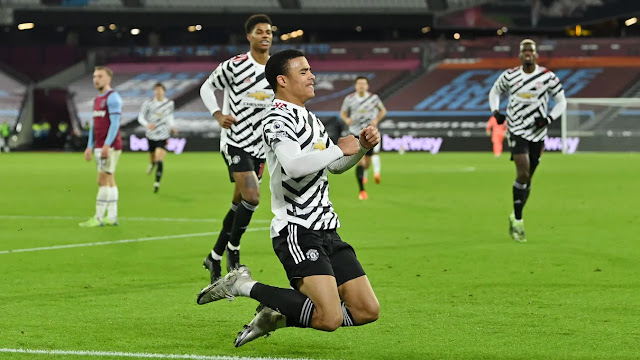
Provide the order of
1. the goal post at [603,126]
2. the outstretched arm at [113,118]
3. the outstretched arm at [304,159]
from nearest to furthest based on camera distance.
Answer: the outstretched arm at [304,159] → the outstretched arm at [113,118] → the goal post at [603,126]

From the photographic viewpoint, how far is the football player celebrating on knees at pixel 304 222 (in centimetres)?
584

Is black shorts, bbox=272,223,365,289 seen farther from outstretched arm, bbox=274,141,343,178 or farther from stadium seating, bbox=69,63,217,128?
stadium seating, bbox=69,63,217,128

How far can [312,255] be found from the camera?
5953 mm

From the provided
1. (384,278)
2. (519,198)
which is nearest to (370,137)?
(384,278)

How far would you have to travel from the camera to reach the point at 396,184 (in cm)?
2319

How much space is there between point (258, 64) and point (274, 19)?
43134 millimetres

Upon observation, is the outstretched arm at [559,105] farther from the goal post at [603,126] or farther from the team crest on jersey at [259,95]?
the goal post at [603,126]

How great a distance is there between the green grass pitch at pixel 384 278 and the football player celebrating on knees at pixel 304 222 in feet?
0.86

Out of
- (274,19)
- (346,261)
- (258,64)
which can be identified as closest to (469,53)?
(274,19)

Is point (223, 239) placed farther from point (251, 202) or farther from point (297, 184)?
point (297, 184)

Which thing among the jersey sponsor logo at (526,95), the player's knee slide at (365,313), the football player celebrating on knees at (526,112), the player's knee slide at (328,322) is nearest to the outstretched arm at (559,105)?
the football player celebrating on knees at (526,112)

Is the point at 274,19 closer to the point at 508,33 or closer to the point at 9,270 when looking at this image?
the point at 508,33

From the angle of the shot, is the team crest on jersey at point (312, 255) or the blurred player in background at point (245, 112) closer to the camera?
the team crest on jersey at point (312, 255)

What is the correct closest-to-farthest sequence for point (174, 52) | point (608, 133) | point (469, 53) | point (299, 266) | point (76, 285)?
point (299, 266)
point (76, 285)
point (608, 133)
point (469, 53)
point (174, 52)
